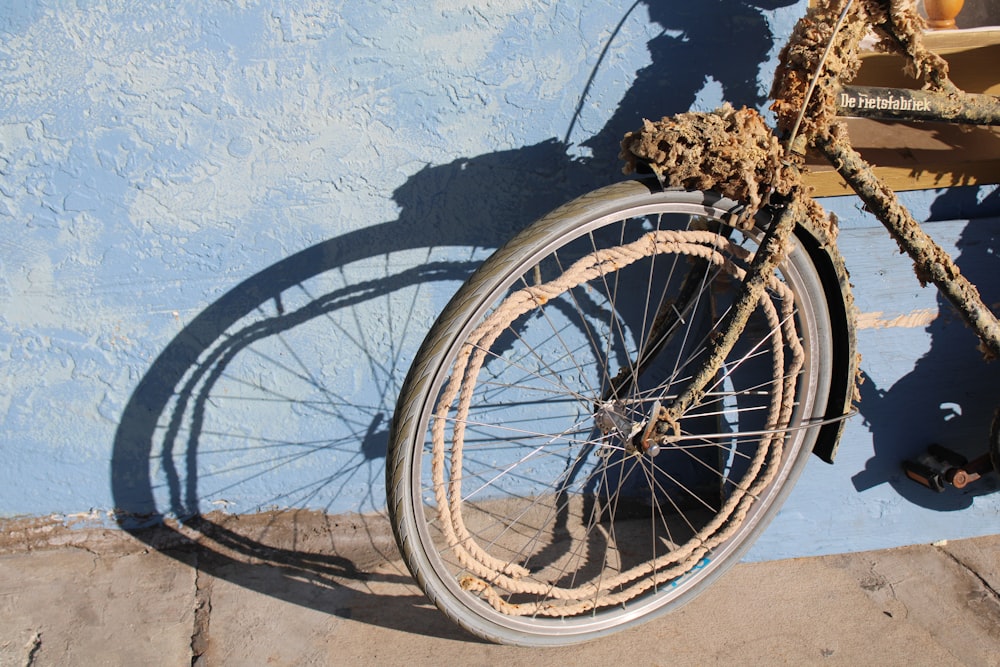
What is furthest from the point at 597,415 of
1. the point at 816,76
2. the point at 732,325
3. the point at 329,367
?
the point at 816,76

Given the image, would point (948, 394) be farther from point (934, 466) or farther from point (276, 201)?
point (276, 201)

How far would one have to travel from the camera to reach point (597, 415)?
196cm

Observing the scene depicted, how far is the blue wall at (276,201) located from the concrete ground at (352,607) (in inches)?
5.7

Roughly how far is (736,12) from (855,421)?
125 cm

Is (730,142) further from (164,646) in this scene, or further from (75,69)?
(164,646)

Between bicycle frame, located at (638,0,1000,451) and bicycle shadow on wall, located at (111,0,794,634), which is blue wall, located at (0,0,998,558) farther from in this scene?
bicycle frame, located at (638,0,1000,451)

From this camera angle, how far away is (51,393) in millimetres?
2193

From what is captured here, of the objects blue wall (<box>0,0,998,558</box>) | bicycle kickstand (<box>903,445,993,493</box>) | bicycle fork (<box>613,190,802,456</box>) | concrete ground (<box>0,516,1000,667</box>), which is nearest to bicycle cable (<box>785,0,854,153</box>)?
bicycle fork (<box>613,190,802,456</box>)

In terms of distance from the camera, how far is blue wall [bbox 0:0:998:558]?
1921 mm

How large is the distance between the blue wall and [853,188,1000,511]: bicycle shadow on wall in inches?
0.9

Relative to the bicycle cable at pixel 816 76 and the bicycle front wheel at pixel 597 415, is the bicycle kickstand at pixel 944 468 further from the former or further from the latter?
the bicycle cable at pixel 816 76

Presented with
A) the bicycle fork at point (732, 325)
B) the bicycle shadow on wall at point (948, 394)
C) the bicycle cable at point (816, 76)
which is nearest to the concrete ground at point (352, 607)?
the bicycle shadow on wall at point (948, 394)

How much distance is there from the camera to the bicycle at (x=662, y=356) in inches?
66.5

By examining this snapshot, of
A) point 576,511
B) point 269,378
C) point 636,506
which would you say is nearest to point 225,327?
point 269,378
